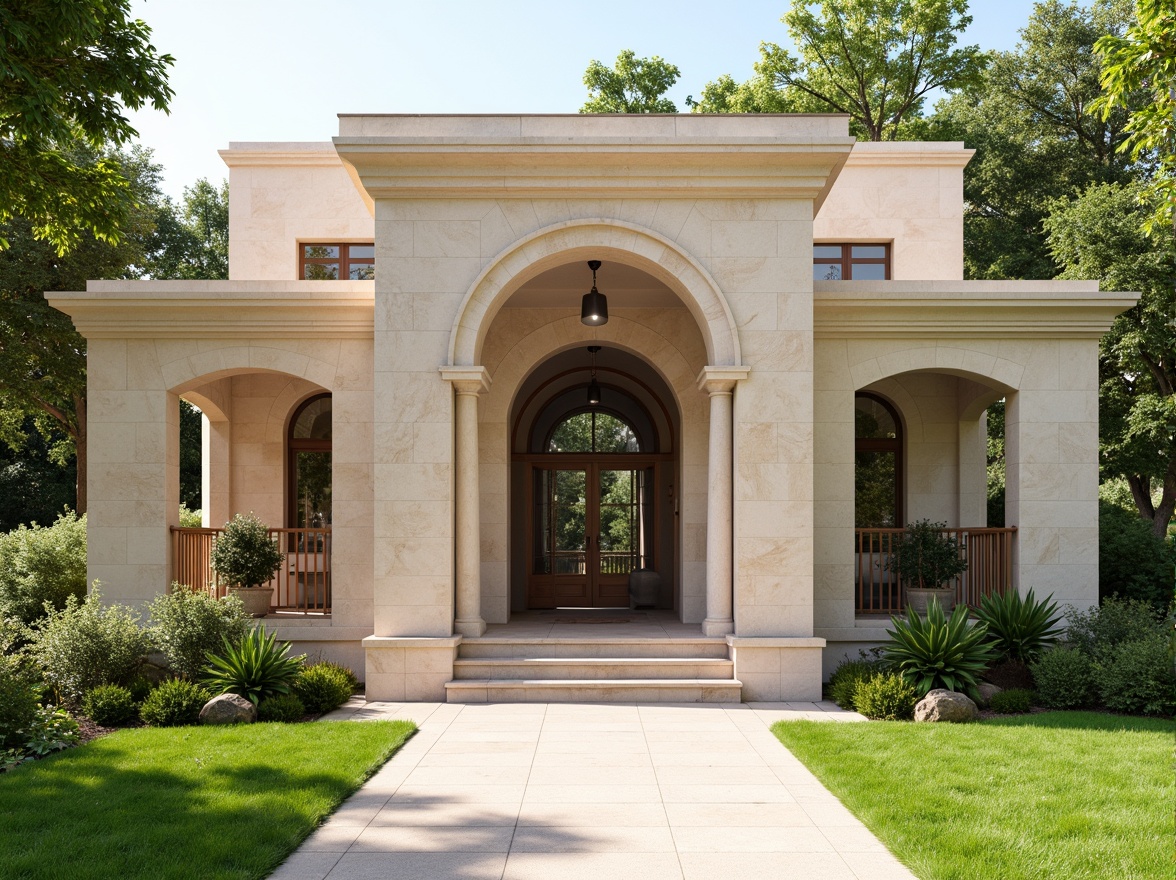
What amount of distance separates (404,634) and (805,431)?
5.41m

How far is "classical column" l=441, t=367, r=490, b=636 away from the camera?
11.8 meters

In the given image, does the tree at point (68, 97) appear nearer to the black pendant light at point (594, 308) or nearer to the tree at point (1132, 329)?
the black pendant light at point (594, 308)

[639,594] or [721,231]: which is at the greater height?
[721,231]

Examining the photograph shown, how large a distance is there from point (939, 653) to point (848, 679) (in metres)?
1.06

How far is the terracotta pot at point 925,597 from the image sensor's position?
12430mm

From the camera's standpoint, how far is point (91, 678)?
1045 cm

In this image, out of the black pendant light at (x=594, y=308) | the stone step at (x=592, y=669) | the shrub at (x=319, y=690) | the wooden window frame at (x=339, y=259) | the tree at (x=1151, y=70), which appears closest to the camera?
the shrub at (x=319, y=690)

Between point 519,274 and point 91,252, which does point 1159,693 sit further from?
point 91,252

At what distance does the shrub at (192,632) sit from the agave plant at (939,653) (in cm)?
756

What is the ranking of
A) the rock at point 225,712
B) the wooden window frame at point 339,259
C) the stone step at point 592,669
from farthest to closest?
1. the wooden window frame at point 339,259
2. the stone step at point 592,669
3. the rock at point 225,712

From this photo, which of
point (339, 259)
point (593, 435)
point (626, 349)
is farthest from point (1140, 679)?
point (339, 259)

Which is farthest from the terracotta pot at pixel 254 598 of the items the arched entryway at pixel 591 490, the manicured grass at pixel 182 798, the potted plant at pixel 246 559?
the arched entryway at pixel 591 490

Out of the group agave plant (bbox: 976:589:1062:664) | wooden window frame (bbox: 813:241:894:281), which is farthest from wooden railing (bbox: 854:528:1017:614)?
wooden window frame (bbox: 813:241:894:281)

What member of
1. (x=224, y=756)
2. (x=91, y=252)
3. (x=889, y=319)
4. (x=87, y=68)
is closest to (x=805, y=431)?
(x=889, y=319)
